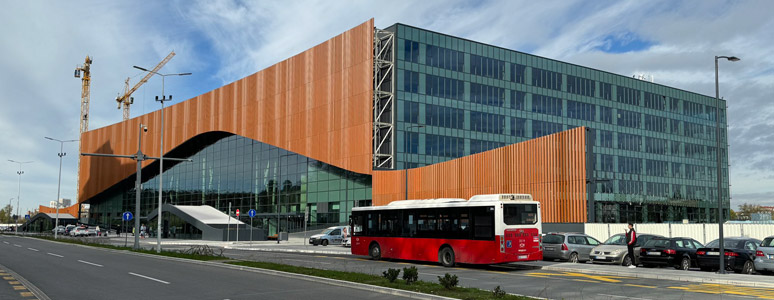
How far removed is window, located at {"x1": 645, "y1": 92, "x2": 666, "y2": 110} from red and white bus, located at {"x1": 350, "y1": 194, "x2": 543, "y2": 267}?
68.8m

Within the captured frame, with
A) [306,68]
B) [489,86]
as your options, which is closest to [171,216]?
[306,68]

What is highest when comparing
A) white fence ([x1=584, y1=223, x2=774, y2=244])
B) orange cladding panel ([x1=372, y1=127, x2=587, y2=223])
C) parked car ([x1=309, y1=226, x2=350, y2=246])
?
orange cladding panel ([x1=372, y1=127, x2=587, y2=223])

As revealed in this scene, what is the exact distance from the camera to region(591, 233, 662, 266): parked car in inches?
1062

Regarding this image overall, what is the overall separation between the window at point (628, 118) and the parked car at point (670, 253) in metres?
60.0

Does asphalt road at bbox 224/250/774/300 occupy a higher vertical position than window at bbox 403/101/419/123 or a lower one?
lower

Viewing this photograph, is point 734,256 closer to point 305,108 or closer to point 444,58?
point 444,58

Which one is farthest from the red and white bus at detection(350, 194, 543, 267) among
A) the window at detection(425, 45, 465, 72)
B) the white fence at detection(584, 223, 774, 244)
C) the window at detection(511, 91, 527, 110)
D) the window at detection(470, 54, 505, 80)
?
the window at detection(511, 91, 527, 110)

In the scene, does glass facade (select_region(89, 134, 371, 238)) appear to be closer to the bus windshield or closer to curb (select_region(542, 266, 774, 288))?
the bus windshield

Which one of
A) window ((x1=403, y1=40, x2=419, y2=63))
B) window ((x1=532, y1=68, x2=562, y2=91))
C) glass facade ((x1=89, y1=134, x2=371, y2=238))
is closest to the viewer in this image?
window ((x1=403, y1=40, x2=419, y2=63))

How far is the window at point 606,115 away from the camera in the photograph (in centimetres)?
8062

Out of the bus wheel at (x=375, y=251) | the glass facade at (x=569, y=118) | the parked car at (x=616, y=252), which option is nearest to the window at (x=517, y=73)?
the glass facade at (x=569, y=118)

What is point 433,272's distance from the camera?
2231cm

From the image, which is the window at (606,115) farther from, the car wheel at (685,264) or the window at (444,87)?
the car wheel at (685,264)

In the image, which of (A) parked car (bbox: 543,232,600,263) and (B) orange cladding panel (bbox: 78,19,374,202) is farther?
(B) orange cladding panel (bbox: 78,19,374,202)
